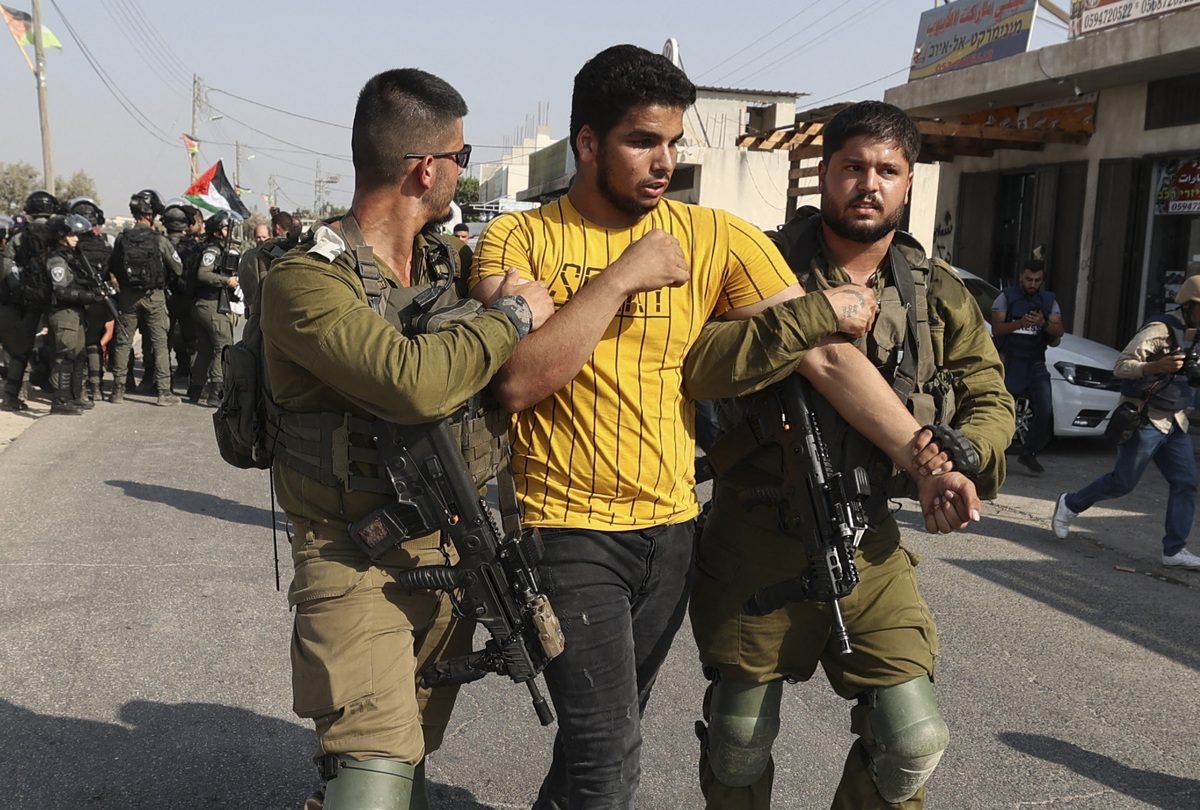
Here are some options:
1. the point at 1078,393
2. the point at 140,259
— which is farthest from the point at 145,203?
the point at 1078,393

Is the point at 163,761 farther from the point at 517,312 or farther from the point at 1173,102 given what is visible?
the point at 1173,102

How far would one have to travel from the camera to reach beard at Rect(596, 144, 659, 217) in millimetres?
2369

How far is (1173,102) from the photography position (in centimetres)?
1164

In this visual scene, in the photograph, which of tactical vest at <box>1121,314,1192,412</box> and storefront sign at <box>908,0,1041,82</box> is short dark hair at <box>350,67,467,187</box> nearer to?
tactical vest at <box>1121,314,1192,412</box>

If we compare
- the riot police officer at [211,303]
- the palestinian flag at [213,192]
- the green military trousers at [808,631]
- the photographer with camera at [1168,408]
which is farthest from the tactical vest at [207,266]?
the green military trousers at [808,631]

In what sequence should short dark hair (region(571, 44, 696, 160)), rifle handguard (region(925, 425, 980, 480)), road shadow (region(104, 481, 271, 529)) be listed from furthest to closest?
road shadow (region(104, 481, 271, 529)) < rifle handguard (region(925, 425, 980, 480)) < short dark hair (region(571, 44, 696, 160))

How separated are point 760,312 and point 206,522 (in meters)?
5.11

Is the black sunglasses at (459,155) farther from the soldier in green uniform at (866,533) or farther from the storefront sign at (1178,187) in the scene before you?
the storefront sign at (1178,187)

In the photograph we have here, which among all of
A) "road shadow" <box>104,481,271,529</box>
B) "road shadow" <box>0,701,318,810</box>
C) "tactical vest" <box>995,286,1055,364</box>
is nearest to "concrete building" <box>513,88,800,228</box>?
"tactical vest" <box>995,286,1055,364</box>

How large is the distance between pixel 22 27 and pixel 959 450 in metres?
29.1

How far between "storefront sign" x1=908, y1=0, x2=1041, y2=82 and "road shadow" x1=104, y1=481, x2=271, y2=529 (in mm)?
11151

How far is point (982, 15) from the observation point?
48.1 feet

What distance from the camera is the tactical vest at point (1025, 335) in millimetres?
9109

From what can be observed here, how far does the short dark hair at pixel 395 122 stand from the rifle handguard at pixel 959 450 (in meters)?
1.31
